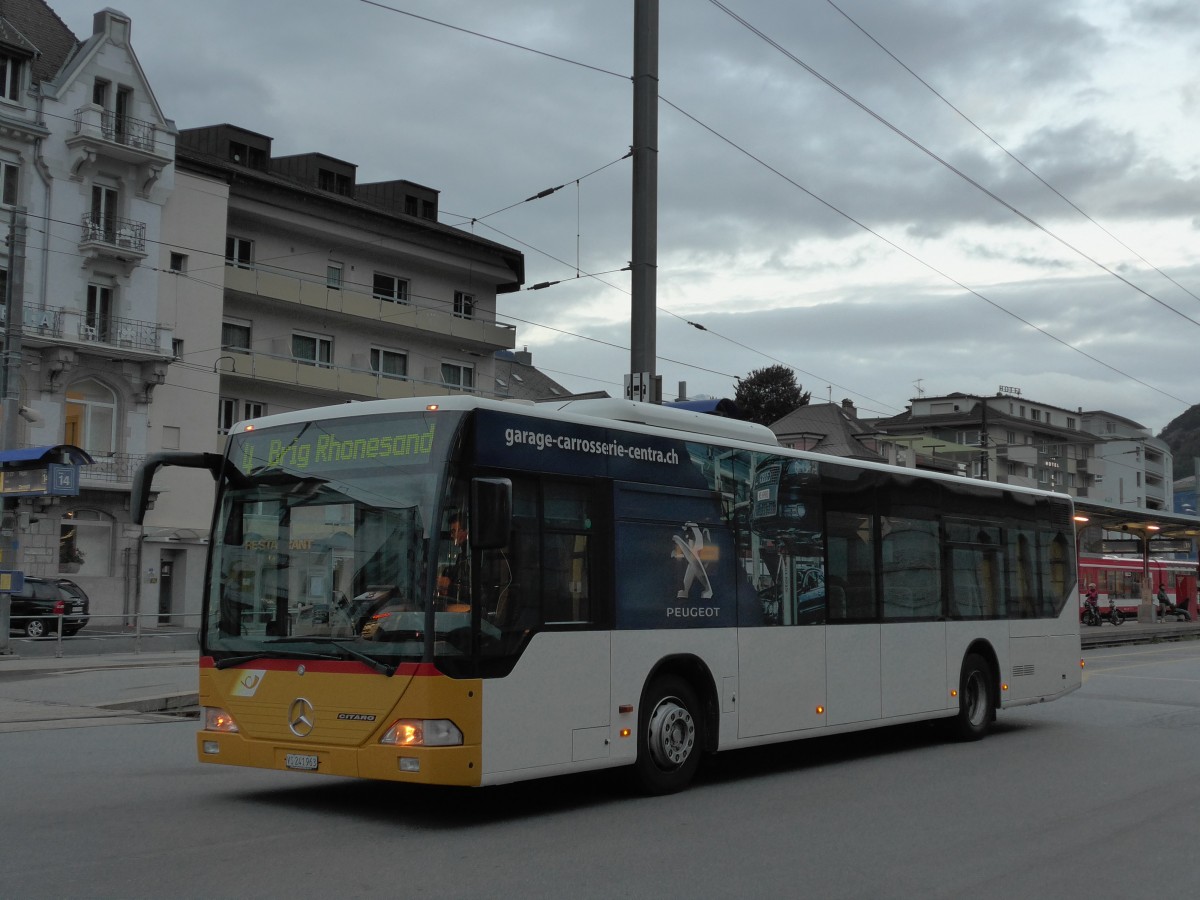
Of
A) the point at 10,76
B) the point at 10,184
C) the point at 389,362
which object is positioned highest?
the point at 10,76

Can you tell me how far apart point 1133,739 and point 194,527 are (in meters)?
36.1

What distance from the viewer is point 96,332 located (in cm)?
4253

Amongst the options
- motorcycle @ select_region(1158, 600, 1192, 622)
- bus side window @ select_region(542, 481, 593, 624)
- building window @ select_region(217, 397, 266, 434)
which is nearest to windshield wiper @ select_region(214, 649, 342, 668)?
bus side window @ select_region(542, 481, 593, 624)

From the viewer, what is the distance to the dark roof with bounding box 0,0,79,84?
4236 cm

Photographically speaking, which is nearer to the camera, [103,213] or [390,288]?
[103,213]

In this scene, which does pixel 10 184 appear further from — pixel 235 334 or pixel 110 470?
pixel 235 334

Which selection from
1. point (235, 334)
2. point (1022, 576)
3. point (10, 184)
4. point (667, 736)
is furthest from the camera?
point (235, 334)

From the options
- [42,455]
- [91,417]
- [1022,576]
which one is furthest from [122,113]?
[1022,576]

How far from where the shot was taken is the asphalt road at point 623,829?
7242mm

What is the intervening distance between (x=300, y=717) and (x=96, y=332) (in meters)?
36.4

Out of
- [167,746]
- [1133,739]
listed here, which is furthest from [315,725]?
[1133,739]

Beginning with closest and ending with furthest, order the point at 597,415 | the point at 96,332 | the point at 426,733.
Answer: the point at 426,733 → the point at 597,415 → the point at 96,332

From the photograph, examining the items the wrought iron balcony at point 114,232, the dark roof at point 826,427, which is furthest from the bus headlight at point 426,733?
the dark roof at point 826,427

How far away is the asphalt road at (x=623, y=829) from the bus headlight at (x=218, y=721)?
0.53 metres
